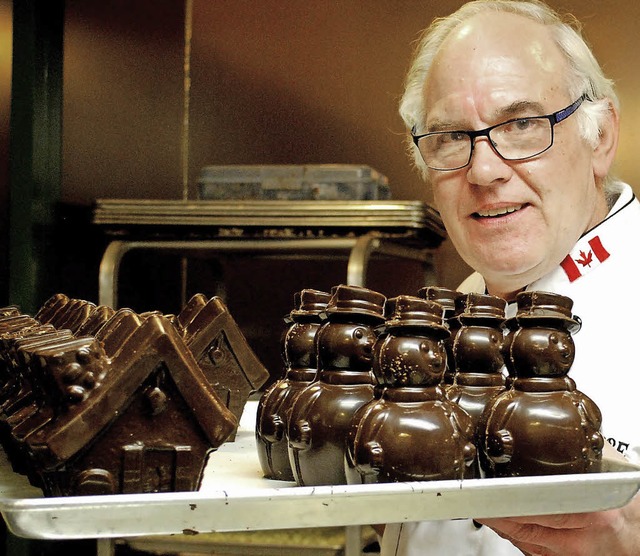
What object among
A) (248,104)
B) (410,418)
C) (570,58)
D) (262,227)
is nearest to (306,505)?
(410,418)

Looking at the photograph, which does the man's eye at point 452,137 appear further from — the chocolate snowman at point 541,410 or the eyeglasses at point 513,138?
the chocolate snowman at point 541,410

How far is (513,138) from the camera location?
5.51 ft

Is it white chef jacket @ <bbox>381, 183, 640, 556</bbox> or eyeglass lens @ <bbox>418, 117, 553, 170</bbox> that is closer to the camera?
white chef jacket @ <bbox>381, 183, 640, 556</bbox>

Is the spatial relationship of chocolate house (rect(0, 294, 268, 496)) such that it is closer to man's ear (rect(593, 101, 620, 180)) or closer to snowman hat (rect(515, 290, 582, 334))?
snowman hat (rect(515, 290, 582, 334))

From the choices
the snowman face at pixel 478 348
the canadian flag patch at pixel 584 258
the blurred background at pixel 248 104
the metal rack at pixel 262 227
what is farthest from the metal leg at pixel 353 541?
the blurred background at pixel 248 104

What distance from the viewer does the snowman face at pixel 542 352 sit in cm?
88

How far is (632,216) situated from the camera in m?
1.77

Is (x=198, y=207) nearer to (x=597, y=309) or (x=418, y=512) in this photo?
(x=597, y=309)

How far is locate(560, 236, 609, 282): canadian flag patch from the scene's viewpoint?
172 cm

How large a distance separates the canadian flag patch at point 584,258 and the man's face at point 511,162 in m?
0.02

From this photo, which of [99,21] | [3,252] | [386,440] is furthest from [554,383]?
[99,21]

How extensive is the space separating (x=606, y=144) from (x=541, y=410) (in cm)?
109

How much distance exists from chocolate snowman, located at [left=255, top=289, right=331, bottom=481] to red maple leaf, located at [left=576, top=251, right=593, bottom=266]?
2.59 ft

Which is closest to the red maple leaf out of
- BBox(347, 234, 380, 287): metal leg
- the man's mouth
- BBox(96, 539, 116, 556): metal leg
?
the man's mouth
